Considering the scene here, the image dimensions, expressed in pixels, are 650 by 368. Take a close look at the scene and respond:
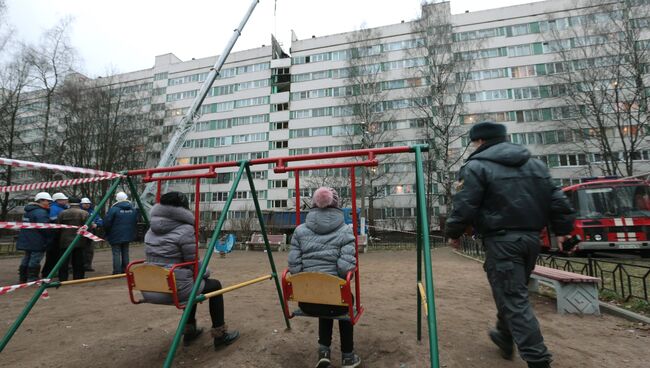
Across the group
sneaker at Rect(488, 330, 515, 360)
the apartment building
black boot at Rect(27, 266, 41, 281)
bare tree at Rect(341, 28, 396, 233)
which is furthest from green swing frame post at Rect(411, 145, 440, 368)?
the apartment building

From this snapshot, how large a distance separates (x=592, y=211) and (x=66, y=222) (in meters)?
14.3

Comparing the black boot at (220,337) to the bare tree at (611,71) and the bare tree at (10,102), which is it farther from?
the bare tree at (611,71)

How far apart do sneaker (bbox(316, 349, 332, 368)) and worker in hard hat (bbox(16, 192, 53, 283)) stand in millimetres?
7035

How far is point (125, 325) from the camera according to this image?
3.89m

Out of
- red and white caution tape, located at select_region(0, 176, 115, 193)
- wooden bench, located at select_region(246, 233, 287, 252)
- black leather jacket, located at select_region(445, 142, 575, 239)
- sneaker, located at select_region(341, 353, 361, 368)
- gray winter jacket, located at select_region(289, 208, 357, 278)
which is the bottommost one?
wooden bench, located at select_region(246, 233, 287, 252)

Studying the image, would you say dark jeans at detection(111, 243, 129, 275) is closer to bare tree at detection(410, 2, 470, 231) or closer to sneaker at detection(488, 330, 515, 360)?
sneaker at detection(488, 330, 515, 360)

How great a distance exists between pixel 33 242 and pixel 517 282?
8.52m

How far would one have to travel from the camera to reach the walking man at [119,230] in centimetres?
707

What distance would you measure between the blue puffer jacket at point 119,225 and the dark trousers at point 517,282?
7385 mm

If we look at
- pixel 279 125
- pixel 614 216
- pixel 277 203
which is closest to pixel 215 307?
pixel 614 216

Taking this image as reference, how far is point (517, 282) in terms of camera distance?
7.41 ft

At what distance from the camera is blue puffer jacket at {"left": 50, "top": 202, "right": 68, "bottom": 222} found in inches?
283

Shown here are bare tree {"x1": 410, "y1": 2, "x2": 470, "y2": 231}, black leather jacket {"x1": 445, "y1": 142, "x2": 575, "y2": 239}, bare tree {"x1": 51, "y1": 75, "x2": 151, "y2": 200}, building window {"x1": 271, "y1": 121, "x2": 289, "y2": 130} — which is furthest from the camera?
building window {"x1": 271, "y1": 121, "x2": 289, "y2": 130}

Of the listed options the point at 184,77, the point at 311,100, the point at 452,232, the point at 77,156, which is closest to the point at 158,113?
the point at 184,77
